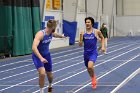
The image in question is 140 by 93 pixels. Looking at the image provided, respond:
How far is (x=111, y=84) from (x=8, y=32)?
41.6ft

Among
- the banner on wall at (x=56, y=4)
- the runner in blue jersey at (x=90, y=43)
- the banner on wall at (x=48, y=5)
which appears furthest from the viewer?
the banner on wall at (x=56, y=4)

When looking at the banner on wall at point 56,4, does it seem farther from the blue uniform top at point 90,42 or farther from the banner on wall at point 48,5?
the blue uniform top at point 90,42

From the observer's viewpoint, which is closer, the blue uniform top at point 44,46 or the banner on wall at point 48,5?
the blue uniform top at point 44,46

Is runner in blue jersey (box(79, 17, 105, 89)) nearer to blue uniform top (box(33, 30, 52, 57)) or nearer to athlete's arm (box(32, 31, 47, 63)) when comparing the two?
blue uniform top (box(33, 30, 52, 57))

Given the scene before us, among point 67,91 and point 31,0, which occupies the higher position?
point 31,0

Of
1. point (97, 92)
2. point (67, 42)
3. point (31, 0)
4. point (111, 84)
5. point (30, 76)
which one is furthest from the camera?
point (67, 42)

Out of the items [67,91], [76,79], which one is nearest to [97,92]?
[67,91]

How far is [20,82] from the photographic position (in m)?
12.6

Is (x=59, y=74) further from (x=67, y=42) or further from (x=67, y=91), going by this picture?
(x=67, y=42)

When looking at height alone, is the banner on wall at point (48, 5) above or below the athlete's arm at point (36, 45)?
above

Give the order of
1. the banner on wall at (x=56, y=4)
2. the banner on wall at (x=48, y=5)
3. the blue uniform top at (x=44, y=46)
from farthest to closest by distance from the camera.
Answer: the banner on wall at (x=56, y=4) < the banner on wall at (x=48, y=5) < the blue uniform top at (x=44, y=46)

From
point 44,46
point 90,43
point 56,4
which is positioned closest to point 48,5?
point 56,4

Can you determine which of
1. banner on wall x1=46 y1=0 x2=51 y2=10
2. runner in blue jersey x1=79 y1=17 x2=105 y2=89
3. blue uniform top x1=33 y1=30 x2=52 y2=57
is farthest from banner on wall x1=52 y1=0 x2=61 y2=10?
blue uniform top x1=33 y1=30 x2=52 y2=57

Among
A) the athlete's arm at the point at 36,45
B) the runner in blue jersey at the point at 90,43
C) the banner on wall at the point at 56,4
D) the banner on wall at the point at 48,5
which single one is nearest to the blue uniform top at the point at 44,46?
the athlete's arm at the point at 36,45
